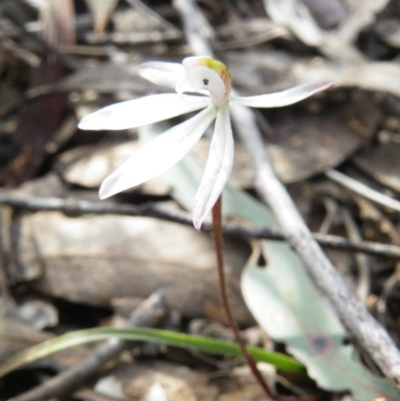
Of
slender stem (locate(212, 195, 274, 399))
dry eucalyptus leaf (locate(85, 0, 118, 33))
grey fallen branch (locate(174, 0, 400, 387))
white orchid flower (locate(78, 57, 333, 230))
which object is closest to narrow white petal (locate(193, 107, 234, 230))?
white orchid flower (locate(78, 57, 333, 230))

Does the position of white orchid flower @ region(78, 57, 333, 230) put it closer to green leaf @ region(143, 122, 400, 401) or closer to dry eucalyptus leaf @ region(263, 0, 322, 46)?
green leaf @ region(143, 122, 400, 401)

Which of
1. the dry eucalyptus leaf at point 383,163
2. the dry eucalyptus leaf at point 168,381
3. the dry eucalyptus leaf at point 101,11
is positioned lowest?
the dry eucalyptus leaf at point 168,381

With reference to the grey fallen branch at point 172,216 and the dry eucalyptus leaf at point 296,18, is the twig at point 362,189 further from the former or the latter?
the dry eucalyptus leaf at point 296,18

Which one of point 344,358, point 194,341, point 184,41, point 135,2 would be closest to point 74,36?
point 135,2

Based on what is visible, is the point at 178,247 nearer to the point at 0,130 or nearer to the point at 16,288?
the point at 16,288

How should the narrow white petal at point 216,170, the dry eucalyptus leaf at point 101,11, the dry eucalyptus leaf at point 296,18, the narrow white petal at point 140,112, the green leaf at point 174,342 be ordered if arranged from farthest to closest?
the dry eucalyptus leaf at point 101,11, the dry eucalyptus leaf at point 296,18, the green leaf at point 174,342, the narrow white petal at point 140,112, the narrow white petal at point 216,170

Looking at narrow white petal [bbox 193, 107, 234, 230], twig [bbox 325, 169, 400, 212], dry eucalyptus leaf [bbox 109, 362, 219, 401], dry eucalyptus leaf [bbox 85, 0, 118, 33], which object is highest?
dry eucalyptus leaf [bbox 85, 0, 118, 33]

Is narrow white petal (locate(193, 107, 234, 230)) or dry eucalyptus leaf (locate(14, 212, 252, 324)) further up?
narrow white petal (locate(193, 107, 234, 230))

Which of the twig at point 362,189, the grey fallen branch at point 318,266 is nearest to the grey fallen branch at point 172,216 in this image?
the grey fallen branch at point 318,266

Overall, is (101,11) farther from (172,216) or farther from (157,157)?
(157,157)

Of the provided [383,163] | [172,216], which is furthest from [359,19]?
[172,216]
